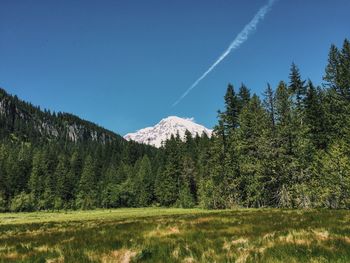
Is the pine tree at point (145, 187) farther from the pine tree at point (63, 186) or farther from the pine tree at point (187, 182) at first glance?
the pine tree at point (63, 186)

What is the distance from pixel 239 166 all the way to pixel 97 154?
123m

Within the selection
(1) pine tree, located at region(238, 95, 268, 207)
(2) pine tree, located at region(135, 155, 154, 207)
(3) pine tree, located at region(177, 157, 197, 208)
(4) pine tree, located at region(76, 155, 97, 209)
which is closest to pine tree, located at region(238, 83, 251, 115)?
(1) pine tree, located at region(238, 95, 268, 207)

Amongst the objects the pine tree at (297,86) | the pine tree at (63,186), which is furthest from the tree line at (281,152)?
the pine tree at (63,186)

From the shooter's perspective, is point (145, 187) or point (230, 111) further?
point (145, 187)

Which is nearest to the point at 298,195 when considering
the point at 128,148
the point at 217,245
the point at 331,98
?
the point at 331,98

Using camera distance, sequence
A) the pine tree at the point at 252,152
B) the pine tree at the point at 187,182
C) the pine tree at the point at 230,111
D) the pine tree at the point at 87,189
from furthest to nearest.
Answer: the pine tree at the point at 87,189 < the pine tree at the point at 187,182 < the pine tree at the point at 230,111 < the pine tree at the point at 252,152

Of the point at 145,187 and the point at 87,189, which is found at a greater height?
the point at 87,189

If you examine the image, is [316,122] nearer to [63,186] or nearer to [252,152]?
[252,152]

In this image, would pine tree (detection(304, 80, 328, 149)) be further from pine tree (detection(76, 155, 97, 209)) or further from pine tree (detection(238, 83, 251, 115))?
pine tree (detection(76, 155, 97, 209))

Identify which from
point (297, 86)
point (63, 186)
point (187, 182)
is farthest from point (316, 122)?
point (63, 186)

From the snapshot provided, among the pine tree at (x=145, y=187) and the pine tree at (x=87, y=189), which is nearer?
the pine tree at (x=145, y=187)

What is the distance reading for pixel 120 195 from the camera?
109 meters

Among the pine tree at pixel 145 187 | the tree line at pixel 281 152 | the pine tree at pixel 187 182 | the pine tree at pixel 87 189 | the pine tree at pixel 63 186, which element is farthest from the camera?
the pine tree at pixel 63 186

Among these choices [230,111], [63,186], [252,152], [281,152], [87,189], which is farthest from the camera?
[87,189]
